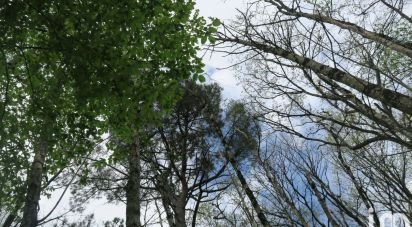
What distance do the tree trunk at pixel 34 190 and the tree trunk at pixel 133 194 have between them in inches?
54.1

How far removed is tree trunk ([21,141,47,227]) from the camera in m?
5.02

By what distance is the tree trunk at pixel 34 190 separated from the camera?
5.02 m

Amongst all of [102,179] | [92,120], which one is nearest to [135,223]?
[92,120]

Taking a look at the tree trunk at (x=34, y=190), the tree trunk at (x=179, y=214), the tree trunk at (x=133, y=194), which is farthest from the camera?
the tree trunk at (x=179, y=214)

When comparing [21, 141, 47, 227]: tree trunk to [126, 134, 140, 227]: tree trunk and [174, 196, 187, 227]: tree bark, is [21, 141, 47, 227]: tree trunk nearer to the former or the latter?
[126, 134, 140, 227]: tree trunk

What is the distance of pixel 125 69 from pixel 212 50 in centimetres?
240

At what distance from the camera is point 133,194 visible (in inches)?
231

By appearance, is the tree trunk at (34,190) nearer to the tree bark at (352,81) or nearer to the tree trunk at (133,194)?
the tree trunk at (133,194)

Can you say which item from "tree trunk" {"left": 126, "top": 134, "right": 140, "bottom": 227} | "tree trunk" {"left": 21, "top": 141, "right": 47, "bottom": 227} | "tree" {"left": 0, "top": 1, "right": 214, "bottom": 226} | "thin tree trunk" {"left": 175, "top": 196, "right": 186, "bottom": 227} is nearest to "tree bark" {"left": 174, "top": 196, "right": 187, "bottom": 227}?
"thin tree trunk" {"left": 175, "top": 196, "right": 186, "bottom": 227}

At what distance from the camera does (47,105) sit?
4.74 metres

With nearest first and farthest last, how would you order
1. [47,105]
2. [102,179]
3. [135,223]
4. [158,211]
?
[47,105] → [135,223] → [102,179] → [158,211]

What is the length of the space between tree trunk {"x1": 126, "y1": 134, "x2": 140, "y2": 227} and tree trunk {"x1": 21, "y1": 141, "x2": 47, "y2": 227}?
4.51 feet

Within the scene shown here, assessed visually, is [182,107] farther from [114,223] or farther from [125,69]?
[125,69]

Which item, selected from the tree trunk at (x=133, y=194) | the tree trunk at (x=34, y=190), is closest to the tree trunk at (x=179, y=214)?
the tree trunk at (x=133, y=194)
